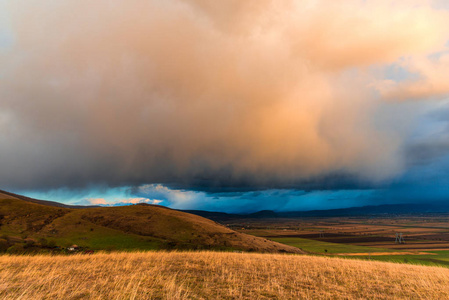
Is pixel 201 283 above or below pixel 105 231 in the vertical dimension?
below

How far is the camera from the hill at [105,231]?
53375mm

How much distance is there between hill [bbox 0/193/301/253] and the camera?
53.4 metres

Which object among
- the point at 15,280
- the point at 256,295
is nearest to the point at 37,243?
the point at 15,280

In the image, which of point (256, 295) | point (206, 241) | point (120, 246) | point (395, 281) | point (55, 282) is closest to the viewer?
point (256, 295)

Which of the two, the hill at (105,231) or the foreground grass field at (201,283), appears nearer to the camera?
the foreground grass field at (201,283)

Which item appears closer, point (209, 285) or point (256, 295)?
point (256, 295)

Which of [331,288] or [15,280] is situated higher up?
[15,280]

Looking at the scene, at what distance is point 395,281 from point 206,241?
166ft

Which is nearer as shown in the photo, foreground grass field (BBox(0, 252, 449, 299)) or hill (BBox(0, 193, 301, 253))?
foreground grass field (BBox(0, 252, 449, 299))

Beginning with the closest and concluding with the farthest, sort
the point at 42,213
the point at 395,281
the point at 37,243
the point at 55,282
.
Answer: the point at 55,282 < the point at 395,281 < the point at 37,243 < the point at 42,213

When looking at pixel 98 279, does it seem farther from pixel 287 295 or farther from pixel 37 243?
pixel 37 243

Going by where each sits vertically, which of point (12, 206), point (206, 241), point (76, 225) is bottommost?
point (206, 241)

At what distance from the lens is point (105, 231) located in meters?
63.5

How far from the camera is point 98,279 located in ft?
48.3
